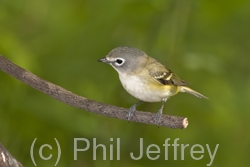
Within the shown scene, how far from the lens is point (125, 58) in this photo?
3686 mm

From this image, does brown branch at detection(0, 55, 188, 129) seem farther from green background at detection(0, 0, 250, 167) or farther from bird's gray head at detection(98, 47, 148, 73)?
green background at detection(0, 0, 250, 167)

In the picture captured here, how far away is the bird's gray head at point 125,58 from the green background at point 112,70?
1.91ft

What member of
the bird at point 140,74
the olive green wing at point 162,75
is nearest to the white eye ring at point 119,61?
the bird at point 140,74

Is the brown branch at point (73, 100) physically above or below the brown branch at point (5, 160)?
above

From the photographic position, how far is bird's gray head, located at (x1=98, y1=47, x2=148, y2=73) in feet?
12.0

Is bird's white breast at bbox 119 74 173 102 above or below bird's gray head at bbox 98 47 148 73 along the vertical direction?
below

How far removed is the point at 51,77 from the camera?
15.9 ft

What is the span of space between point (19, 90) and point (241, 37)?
2588mm

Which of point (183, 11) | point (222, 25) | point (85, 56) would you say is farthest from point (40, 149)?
point (222, 25)

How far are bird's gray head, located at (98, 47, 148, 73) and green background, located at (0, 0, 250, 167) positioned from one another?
0.58 meters

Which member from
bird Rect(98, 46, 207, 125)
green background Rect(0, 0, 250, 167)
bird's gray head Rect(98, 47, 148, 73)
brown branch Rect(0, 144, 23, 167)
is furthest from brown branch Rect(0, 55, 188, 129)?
green background Rect(0, 0, 250, 167)

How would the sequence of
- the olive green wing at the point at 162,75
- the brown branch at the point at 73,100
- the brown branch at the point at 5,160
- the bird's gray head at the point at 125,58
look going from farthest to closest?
1. the olive green wing at the point at 162,75
2. the bird's gray head at the point at 125,58
3. the brown branch at the point at 73,100
4. the brown branch at the point at 5,160

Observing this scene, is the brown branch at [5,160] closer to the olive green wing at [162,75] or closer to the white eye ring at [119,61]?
the white eye ring at [119,61]

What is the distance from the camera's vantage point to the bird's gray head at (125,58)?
3.66 metres
